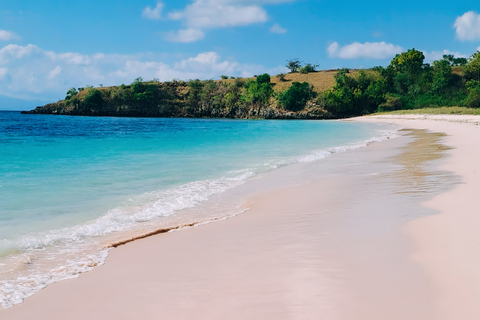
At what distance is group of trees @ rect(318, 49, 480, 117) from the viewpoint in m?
72.8

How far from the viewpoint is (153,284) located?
386 cm

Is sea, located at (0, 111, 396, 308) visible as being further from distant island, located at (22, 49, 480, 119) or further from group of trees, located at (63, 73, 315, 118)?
group of trees, located at (63, 73, 315, 118)

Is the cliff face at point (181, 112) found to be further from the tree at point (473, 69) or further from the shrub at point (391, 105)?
the tree at point (473, 69)

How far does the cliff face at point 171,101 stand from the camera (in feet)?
286

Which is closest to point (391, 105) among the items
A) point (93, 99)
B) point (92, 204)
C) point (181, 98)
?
point (181, 98)

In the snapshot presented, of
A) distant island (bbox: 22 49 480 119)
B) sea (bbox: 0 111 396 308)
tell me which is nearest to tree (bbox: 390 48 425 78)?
distant island (bbox: 22 49 480 119)

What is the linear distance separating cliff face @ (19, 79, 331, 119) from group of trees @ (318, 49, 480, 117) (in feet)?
50.6

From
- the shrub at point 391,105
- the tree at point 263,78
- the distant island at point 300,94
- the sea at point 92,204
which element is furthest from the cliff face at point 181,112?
the sea at point 92,204

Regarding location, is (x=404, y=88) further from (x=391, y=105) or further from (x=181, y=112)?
(x=181, y=112)

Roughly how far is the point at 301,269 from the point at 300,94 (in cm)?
7805

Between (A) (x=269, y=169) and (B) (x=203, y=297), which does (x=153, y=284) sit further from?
(A) (x=269, y=169)

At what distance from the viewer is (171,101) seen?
322ft

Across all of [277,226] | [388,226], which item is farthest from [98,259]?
[388,226]

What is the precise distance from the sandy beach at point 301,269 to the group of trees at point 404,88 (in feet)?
233
